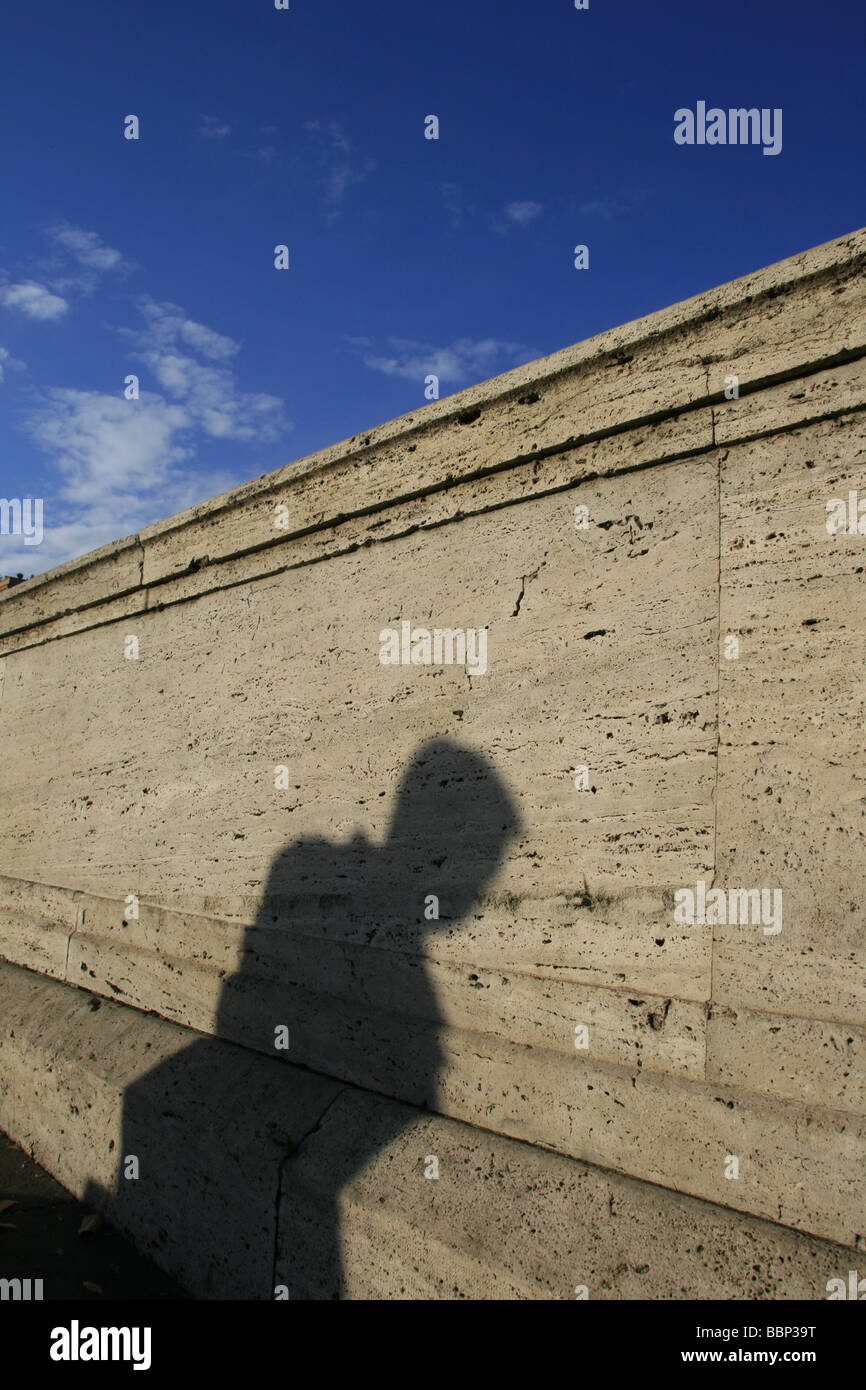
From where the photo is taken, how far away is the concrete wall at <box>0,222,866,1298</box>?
1892 mm

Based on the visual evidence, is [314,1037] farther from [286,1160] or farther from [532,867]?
[532,867]

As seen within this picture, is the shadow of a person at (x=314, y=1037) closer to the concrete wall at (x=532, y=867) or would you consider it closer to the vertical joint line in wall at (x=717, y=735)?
the concrete wall at (x=532, y=867)

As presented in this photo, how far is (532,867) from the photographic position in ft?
7.90

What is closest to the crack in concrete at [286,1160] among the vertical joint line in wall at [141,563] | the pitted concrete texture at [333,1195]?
the pitted concrete texture at [333,1195]

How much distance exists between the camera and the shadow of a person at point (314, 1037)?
8.12 ft

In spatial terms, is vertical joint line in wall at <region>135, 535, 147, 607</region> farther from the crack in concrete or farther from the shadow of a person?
the crack in concrete

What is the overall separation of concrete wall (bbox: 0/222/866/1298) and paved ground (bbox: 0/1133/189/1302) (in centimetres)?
9

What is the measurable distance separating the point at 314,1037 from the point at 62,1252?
3.75 feet

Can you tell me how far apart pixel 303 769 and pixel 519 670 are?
103 cm

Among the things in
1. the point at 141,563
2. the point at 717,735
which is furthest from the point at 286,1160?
the point at 141,563

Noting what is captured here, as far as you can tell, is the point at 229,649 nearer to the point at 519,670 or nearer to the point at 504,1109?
Answer: the point at 519,670

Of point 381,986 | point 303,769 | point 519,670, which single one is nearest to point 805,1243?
point 381,986
